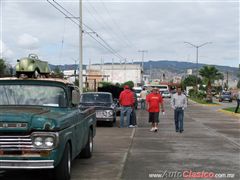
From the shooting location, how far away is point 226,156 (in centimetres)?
1212

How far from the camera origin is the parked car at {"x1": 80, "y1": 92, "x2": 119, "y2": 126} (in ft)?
69.2

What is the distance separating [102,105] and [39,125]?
14.2 meters

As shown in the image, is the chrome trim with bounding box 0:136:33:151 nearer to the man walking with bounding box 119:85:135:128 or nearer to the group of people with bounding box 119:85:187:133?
the group of people with bounding box 119:85:187:133

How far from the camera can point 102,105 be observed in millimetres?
21750

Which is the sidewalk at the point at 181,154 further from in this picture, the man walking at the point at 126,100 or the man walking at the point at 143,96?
the man walking at the point at 143,96

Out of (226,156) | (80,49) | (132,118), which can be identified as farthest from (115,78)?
(226,156)

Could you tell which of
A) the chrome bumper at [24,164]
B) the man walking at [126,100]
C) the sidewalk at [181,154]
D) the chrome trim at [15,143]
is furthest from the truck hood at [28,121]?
the man walking at [126,100]

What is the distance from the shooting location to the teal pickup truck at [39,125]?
7.54 meters

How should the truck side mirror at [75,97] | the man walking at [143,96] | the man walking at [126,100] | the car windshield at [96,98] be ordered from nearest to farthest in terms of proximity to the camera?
the truck side mirror at [75,97] → the man walking at [126,100] → the car windshield at [96,98] → the man walking at [143,96]

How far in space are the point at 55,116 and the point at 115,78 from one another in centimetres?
13285

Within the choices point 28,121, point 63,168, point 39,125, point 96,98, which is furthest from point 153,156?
point 96,98

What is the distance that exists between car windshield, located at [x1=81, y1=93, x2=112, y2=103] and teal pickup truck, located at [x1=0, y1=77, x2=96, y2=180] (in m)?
12.2

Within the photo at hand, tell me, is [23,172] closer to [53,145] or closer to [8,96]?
[8,96]

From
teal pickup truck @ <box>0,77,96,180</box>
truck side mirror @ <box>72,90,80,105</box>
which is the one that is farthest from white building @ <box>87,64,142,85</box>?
teal pickup truck @ <box>0,77,96,180</box>
